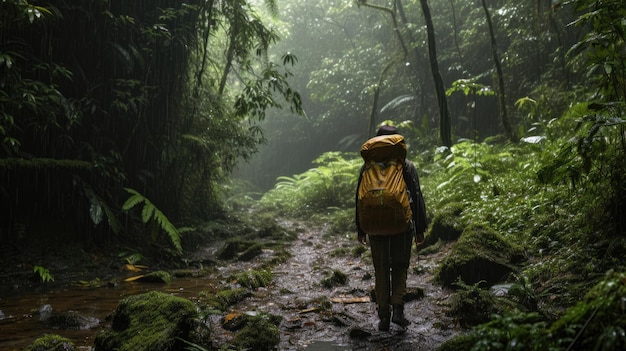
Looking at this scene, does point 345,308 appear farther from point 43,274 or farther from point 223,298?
point 43,274

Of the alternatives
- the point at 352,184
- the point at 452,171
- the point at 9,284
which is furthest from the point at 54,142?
the point at 352,184

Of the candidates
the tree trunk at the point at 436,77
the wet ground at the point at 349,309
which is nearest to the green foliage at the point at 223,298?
the wet ground at the point at 349,309

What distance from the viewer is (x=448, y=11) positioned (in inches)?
Result: 673

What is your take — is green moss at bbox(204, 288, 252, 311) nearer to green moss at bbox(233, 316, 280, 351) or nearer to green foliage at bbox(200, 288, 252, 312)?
green foliage at bbox(200, 288, 252, 312)

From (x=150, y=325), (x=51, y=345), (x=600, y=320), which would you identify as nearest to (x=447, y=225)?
(x=150, y=325)

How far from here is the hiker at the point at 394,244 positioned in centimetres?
399

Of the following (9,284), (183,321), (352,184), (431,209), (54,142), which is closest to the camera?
(183,321)

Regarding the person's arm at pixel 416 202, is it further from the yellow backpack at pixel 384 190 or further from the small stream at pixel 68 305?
the small stream at pixel 68 305

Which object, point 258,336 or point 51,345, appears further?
point 258,336

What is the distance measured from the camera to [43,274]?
5.51 m

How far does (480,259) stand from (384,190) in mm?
1672

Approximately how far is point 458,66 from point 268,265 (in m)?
A: 11.2

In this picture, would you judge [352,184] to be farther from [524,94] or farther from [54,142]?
[54,142]

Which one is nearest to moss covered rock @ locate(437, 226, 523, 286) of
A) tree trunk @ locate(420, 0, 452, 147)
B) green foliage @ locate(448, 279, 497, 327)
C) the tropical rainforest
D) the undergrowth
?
the tropical rainforest
